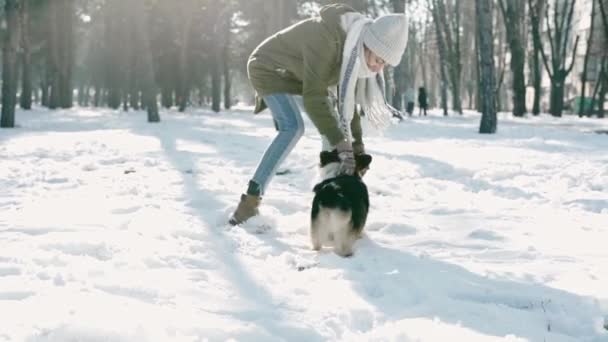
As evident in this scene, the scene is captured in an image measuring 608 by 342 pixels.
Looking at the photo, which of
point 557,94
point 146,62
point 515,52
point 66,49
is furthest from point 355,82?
point 66,49

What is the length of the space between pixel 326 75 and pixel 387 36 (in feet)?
1.54

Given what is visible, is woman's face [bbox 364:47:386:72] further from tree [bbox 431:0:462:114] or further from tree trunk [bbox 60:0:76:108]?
tree trunk [bbox 60:0:76:108]

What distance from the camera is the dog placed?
11.4ft

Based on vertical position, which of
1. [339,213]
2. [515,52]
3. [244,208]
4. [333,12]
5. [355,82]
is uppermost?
[515,52]

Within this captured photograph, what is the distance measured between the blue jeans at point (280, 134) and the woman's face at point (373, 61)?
651mm

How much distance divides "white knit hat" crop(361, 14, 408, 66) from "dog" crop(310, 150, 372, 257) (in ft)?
2.72

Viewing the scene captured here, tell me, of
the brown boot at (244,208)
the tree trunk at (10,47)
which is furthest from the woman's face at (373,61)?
the tree trunk at (10,47)

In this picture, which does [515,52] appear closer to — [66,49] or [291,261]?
[291,261]

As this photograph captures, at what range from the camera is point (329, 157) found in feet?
12.7

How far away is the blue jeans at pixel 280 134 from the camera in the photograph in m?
4.11

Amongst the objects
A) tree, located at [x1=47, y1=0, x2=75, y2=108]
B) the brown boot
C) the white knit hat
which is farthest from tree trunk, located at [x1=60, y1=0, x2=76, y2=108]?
the white knit hat

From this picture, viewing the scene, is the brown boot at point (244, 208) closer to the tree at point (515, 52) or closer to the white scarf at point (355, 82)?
the white scarf at point (355, 82)

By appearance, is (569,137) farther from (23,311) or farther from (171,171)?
(23,311)

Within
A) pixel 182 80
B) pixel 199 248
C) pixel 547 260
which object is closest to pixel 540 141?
pixel 547 260
